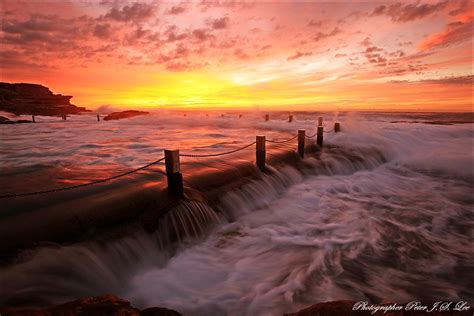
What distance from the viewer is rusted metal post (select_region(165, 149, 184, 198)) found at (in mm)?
5926

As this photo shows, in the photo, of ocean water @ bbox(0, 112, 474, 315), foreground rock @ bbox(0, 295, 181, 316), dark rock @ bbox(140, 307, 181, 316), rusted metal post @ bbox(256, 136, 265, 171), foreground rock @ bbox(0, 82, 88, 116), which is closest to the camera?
foreground rock @ bbox(0, 295, 181, 316)

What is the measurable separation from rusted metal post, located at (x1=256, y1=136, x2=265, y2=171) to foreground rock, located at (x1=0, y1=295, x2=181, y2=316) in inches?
270

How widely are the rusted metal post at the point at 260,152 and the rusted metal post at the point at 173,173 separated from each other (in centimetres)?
390

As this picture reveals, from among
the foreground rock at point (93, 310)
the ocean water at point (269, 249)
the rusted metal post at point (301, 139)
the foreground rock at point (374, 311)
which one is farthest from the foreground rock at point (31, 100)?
the foreground rock at point (374, 311)

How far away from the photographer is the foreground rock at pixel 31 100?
62647 mm

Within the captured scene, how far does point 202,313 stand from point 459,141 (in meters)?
24.4

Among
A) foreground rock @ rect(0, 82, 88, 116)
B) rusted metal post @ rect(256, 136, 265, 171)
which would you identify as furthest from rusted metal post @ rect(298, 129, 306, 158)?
foreground rock @ rect(0, 82, 88, 116)

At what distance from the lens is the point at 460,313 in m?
2.65

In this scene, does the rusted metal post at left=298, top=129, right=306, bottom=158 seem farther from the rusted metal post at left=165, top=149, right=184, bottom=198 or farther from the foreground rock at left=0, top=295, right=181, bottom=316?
the foreground rock at left=0, top=295, right=181, bottom=316

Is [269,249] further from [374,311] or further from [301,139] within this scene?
[301,139]

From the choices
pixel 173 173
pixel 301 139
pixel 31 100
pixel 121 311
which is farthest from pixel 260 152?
pixel 31 100

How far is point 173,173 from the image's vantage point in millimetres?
6031

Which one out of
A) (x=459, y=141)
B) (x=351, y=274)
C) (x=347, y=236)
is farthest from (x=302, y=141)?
(x=459, y=141)

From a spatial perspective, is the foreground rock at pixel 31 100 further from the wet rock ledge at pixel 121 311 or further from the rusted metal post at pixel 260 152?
the wet rock ledge at pixel 121 311
